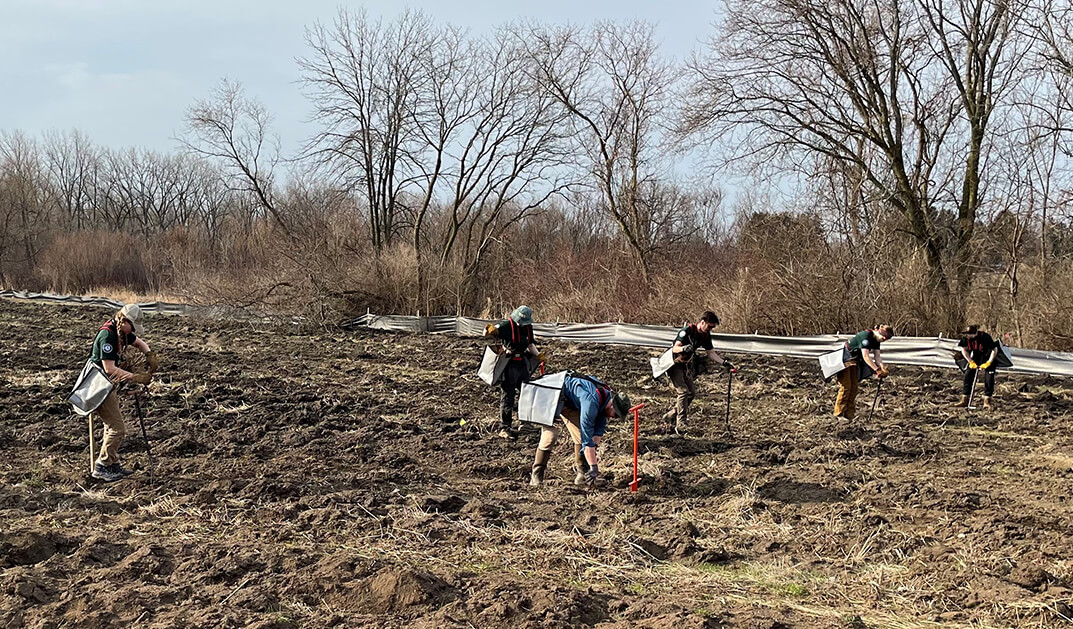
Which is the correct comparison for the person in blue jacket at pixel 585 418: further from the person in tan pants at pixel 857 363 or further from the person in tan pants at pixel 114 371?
the person in tan pants at pixel 857 363

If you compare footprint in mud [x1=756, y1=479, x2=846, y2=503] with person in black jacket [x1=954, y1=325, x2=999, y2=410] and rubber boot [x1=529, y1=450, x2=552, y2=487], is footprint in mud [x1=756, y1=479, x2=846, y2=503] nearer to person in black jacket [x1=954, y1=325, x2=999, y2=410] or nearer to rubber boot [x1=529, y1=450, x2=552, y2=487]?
rubber boot [x1=529, y1=450, x2=552, y2=487]

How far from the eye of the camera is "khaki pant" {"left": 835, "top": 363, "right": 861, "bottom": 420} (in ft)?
36.2

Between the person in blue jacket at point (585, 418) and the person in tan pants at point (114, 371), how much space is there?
12.4 feet

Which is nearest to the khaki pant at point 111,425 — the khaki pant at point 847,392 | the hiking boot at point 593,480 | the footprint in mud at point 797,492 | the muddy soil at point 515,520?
the muddy soil at point 515,520

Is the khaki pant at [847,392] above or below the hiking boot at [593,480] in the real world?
above

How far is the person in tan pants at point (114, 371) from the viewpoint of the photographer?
24.8 ft

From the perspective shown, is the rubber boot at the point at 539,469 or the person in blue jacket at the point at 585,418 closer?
the person in blue jacket at the point at 585,418

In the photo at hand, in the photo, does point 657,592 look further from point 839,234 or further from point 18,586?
point 839,234

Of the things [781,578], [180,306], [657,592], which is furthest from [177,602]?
[180,306]

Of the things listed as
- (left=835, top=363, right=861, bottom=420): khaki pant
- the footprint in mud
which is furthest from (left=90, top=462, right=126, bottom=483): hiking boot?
(left=835, top=363, right=861, bottom=420): khaki pant

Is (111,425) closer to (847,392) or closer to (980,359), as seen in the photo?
(847,392)

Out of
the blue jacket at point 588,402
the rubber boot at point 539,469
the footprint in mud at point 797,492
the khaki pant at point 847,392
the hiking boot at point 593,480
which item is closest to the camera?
the blue jacket at point 588,402

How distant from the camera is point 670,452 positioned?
9.27 m

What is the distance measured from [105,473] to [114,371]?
1.06 meters
